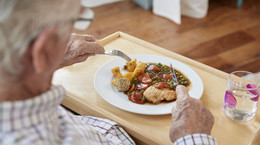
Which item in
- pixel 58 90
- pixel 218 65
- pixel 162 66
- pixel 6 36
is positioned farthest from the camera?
pixel 218 65

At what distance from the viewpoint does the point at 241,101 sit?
42.0 inches

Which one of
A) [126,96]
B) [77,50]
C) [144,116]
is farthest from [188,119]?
[77,50]

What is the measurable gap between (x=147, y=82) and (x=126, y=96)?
11cm

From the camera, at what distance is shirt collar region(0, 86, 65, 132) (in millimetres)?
597

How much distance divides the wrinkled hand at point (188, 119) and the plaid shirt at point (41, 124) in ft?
0.83

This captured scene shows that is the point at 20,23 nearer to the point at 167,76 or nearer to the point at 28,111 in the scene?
the point at 28,111

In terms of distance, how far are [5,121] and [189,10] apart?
8.75ft

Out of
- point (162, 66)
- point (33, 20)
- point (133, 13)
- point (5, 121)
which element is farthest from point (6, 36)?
point (133, 13)

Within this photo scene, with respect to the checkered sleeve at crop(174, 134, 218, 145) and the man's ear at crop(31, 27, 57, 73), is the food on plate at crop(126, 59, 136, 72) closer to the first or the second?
the checkered sleeve at crop(174, 134, 218, 145)

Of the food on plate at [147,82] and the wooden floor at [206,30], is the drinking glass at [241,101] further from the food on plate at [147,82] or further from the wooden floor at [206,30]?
the wooden floor at [206,30]

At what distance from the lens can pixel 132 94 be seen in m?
1.16

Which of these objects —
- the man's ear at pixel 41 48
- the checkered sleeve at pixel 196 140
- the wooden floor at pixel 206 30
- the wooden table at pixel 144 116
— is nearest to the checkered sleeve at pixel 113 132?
the wooden table at pixel 144 116

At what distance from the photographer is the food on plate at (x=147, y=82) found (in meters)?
1.13

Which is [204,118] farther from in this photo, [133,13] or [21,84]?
[133,13]
